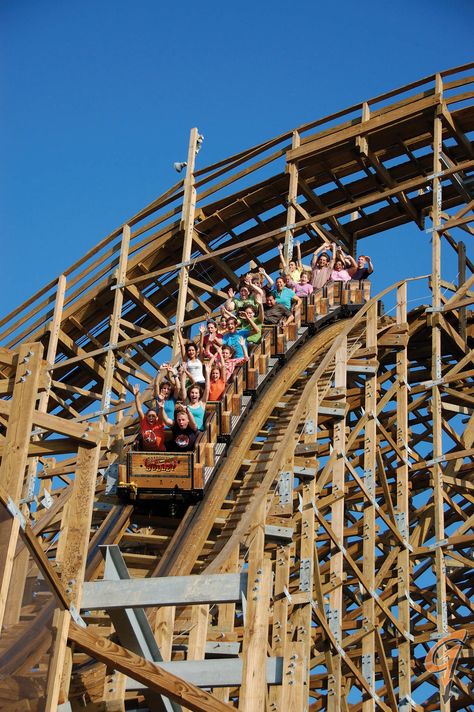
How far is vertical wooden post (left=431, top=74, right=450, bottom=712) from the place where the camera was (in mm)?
13547

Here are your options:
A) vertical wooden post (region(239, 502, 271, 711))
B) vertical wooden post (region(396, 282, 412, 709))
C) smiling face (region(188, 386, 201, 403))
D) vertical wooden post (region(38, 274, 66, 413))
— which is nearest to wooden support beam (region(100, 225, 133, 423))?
Result: vertical wooden post (region(38, 274, 66, 413))

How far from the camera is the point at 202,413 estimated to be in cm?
1269

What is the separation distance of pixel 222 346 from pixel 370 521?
284 centimetres

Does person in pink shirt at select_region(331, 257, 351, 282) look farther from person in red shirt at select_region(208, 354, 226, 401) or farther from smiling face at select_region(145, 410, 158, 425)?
smiling face at select_region(145, 410, 158, 425)

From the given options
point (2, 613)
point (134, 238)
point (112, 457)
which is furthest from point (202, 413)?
point (134, 238)

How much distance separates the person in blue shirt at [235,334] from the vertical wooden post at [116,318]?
14.3 feet

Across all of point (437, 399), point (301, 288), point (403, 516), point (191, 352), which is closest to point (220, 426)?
point (191, 352)

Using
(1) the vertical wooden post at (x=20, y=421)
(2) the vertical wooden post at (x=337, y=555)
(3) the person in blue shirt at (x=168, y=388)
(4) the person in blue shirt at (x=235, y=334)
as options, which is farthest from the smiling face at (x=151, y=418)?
(1) the vertical wooden post at (x=20, y=421)

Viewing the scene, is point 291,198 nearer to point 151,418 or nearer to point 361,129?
point 361,129

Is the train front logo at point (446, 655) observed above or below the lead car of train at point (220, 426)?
below

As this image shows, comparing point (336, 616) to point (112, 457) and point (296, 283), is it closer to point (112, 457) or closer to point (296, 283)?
point (112, 457)

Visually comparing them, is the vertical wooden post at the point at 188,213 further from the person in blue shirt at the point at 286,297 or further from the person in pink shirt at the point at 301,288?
the person in blue shirt at the point at 286,297

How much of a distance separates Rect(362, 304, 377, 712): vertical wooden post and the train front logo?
0.82 metres

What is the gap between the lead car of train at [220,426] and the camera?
11844 mm
